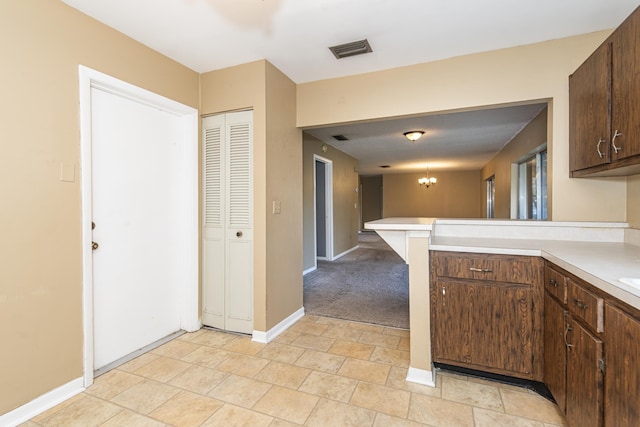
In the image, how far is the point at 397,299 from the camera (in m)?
3.74

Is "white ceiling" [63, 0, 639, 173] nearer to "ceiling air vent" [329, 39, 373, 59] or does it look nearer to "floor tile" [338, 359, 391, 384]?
"ceiling air vent" [329, 39, 373, 59]

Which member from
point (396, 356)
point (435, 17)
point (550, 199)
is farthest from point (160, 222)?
point (550, 199)

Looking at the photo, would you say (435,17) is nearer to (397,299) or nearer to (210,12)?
(210,12)

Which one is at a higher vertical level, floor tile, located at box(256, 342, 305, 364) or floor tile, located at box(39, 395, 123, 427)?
floor tile, located at box(256, 342, 305, 364)

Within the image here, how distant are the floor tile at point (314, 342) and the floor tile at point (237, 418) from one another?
2.79 feet

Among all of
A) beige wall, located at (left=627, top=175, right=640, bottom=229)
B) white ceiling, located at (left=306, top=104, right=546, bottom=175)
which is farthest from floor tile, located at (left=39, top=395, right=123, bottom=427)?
white ceiling, located at (left=306, top=104, right=546, bottom=175)

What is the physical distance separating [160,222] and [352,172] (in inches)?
214

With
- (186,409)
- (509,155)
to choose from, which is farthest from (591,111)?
(509,155)

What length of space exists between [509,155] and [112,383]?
6.41 m

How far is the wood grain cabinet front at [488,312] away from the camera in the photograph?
1838 millimetres

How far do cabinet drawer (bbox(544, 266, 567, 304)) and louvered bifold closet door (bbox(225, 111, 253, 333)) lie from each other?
2156 millimetres

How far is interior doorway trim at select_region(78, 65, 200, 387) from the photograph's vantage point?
6.53 feet

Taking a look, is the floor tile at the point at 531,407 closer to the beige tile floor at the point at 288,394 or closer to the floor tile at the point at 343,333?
the beige tile floor at the point at 288,394

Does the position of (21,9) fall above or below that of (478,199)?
above
